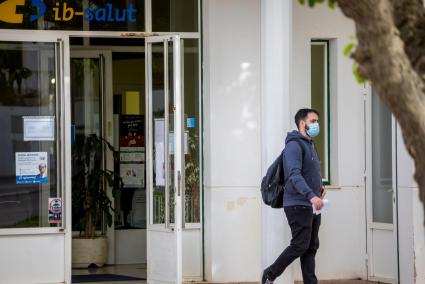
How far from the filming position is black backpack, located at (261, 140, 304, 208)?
8.88 m

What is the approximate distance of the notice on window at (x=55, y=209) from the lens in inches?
398

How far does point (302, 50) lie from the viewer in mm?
10469

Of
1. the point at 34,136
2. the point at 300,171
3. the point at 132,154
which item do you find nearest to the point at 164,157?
the point at 34,136

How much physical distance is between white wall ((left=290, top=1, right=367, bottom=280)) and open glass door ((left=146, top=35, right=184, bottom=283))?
4.90 ft

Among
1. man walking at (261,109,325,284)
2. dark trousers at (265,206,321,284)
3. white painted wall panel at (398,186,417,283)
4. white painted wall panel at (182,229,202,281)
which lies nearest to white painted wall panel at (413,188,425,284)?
white painted wall panel at (398,186,417,283)

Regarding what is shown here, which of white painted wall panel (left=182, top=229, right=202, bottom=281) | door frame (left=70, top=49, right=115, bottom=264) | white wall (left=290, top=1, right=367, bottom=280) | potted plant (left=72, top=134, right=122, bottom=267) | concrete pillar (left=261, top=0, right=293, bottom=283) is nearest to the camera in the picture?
concrete pillar (left=261, top=0, right=293, bottom=283)

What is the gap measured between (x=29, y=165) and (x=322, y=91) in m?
3.51

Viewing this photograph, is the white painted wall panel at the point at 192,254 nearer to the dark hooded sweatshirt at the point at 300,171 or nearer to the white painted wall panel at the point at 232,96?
the white painted wall panel at the point at 232,96

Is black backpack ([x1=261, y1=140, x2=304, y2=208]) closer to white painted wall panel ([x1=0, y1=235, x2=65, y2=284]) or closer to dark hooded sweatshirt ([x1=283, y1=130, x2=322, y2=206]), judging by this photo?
dark hooded sweatshirt ([x1=283, y1=130, x2=322, y2=206])

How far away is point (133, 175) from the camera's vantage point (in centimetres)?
1245

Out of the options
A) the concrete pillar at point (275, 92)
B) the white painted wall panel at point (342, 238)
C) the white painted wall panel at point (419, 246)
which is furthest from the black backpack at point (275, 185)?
the white painted wall panel at point (342, 238)

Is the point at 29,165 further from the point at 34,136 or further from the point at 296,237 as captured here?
the point at 296,237

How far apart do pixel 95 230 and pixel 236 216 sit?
2.66 m

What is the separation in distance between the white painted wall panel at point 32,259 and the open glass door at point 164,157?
1.01 meters
